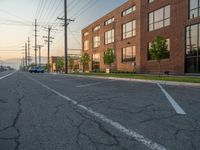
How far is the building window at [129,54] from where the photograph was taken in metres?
40.7

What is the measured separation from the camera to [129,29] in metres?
42.5

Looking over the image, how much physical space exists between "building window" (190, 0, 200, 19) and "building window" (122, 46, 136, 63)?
13.3 meters

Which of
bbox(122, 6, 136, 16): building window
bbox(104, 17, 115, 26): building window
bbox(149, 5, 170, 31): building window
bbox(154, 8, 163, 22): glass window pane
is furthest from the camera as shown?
bbox(104, 17, 115, 26): building window

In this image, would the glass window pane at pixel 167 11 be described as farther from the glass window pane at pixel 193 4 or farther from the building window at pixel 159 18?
the glass window pane at pixel 193 4

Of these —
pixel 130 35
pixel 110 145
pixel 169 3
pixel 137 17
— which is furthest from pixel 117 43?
pixel 110 145

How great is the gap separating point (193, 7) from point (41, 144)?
2927cm

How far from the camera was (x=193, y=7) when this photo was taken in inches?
1120

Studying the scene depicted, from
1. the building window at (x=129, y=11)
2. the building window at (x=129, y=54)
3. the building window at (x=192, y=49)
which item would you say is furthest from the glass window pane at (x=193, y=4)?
the building window at (x=129, y=11)

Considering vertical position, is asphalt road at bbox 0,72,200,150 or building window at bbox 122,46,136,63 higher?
building window at bbox 122,46,136,63

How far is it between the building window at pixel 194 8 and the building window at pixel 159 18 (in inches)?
160

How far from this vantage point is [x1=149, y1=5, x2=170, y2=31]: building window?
107 ft

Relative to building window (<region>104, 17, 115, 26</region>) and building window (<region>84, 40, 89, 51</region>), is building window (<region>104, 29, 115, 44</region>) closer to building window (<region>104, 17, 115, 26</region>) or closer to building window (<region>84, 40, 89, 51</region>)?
building window (<region>104, 17, 115, 26</region>)

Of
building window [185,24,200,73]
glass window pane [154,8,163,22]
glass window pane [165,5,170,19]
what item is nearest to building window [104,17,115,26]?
glass window pane [154,8,163,22]

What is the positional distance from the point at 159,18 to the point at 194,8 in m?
6.55
